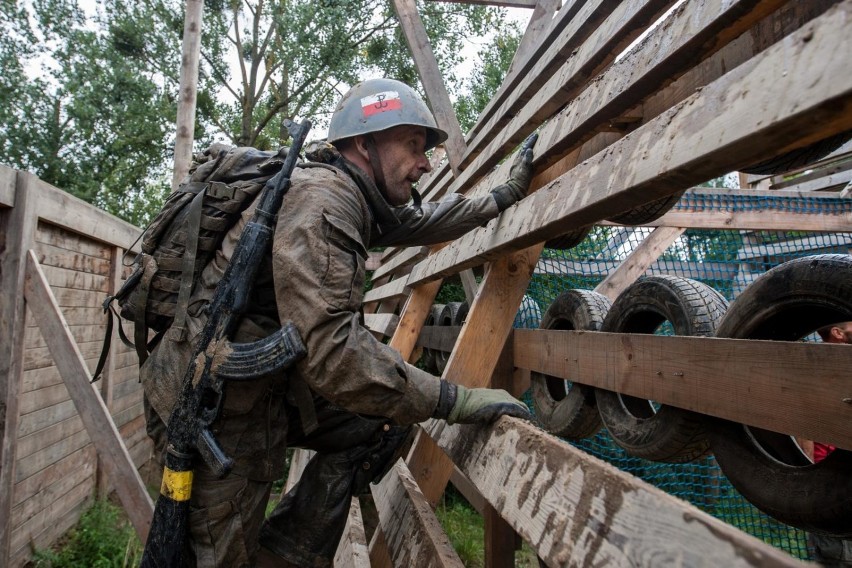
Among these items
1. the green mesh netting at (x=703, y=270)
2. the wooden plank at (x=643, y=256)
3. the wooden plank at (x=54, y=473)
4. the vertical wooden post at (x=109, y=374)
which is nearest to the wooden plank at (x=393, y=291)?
the green mesh netting at (x=703, y=270)

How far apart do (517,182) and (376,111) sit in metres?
0.68

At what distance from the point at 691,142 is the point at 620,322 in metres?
1.36

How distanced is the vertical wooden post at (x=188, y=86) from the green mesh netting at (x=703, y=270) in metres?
4.77

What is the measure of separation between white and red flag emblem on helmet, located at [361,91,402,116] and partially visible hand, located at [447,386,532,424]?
4.13 feet

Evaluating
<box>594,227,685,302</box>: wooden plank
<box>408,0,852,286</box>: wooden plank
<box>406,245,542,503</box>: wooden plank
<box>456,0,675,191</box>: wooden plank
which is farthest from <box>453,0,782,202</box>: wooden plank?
<box>594,227,685,302</box>: wooden plank

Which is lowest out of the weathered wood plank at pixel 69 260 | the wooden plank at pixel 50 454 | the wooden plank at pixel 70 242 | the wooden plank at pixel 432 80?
the wooden plank at pixel 50 454

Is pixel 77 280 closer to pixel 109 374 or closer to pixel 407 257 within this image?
pixel 109 374

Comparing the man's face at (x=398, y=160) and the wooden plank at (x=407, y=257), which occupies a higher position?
the man's face at (x=398, y=160)

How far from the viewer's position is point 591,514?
1.15m

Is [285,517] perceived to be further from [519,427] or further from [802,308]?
[802,308]

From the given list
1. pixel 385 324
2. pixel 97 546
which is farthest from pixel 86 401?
pixel 385 324

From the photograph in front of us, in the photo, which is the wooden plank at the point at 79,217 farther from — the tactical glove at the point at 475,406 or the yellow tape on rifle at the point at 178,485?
the tactical glove at the point at 475,406

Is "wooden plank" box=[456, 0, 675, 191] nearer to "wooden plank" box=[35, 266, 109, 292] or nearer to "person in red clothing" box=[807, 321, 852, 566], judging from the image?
"person in red clothing" box=[807, 321, 852, 566]

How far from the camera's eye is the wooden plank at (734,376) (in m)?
1.38
